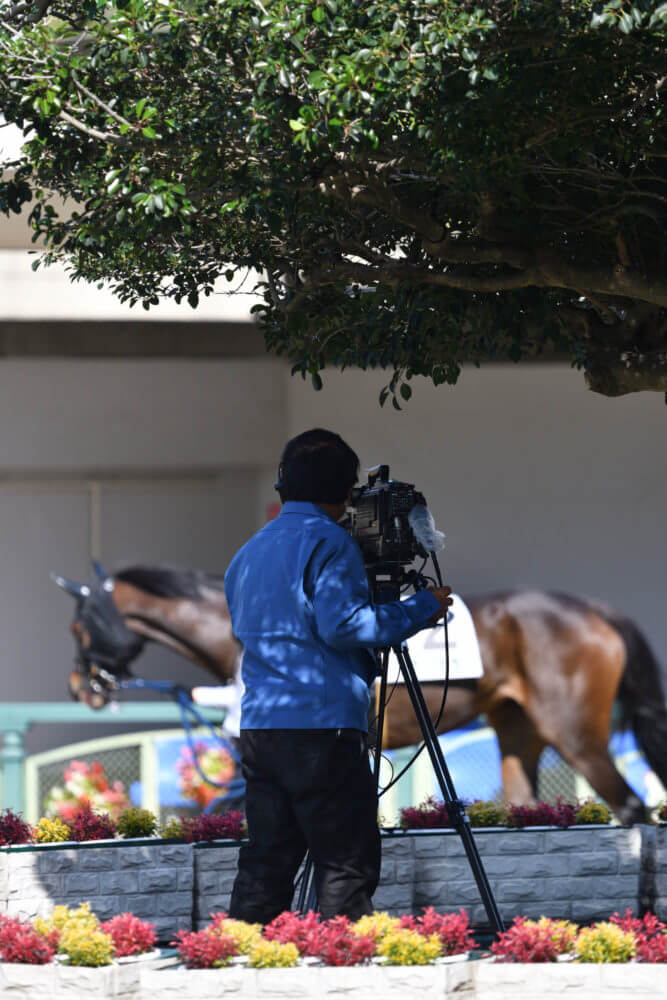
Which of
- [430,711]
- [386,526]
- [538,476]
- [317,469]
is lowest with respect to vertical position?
[430,711]

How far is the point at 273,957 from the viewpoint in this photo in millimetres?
2768

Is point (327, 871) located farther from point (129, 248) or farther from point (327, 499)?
point (129, 248)

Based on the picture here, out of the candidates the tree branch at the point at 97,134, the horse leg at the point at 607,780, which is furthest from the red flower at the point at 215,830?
the horse leg at the point at 607,780

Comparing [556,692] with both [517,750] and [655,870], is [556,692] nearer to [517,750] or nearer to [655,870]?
[517,750]

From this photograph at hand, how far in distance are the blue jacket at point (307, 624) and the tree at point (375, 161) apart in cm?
70

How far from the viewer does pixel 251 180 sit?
3.01 meters

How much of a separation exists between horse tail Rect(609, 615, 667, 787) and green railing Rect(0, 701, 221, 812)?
2365mm

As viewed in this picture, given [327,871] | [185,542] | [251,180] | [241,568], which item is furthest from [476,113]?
[185,542]

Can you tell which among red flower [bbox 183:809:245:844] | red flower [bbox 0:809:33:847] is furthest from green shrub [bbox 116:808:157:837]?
red flower [bbox 0:809:33:847]

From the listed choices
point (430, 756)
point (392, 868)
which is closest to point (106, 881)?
point (392, 868)

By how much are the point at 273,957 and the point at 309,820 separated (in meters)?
0.39

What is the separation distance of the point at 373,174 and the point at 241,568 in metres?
0.95

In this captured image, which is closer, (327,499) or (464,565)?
(327,499)

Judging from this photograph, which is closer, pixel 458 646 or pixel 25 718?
pixel 458 646
